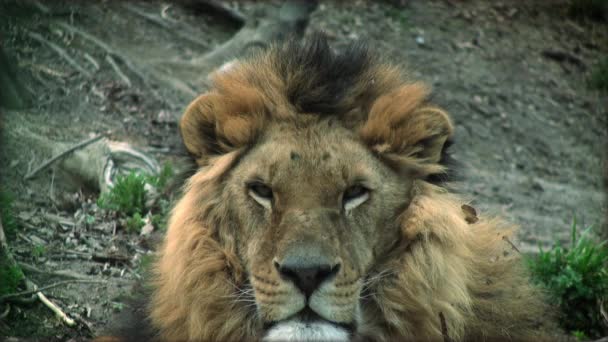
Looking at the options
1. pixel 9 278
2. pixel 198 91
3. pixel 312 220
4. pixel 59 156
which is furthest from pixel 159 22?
pixel 312 220

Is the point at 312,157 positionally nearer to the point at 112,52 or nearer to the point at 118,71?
the point at 118,71

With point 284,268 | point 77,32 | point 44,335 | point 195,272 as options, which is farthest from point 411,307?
point 77,32

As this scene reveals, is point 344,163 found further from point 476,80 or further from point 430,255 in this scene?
point 476,80

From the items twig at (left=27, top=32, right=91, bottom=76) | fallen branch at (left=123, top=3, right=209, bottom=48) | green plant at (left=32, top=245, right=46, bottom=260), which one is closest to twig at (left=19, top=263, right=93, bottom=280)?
green plant at (left=32, top=245, right=46, bottom=260)

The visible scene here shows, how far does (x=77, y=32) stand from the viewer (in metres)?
6.20

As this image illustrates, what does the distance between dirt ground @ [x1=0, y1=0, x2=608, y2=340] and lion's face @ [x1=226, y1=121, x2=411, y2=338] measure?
641mm

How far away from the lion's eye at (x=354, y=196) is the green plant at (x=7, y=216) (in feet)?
6.42

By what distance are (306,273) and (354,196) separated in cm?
42

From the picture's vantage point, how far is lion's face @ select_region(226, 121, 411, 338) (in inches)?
93.8

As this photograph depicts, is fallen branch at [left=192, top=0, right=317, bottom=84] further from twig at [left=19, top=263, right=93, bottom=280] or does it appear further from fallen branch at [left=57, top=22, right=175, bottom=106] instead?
twig at [left=19, top=263, right=93, bottom=280]

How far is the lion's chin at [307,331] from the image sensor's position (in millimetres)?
2365

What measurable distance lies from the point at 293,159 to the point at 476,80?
17.0 ft

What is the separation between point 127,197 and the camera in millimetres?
4406

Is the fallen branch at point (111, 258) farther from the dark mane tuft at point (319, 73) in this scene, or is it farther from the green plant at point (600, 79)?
the green plant at point (600, 79)
